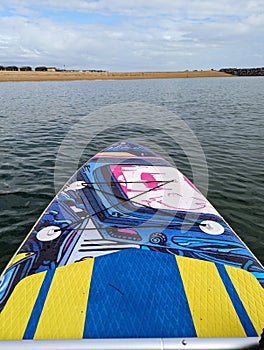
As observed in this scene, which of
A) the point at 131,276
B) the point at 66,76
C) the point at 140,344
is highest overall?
the point at 66,76

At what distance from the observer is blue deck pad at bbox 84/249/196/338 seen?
2781 mm

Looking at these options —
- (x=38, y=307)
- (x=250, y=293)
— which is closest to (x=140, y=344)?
(x=38, y=307)

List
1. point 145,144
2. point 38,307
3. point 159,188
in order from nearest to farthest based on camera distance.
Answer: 1. point 38,307
2. point 159,188
3. point 145,144

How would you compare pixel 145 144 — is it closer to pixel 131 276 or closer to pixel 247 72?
pixel 131 276

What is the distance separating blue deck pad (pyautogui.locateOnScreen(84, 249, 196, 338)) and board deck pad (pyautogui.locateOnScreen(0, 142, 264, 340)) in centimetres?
1

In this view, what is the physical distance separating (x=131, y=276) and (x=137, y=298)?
311mm

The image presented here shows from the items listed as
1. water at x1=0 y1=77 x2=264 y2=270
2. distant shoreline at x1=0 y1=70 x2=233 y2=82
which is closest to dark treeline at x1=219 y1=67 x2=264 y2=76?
distant shoreline at x1=0 y1=70 x2=233 y2=82

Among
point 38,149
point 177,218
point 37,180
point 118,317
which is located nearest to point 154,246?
point 177,218

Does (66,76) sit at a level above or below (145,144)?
above

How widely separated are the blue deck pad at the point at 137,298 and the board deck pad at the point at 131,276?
0.01 meters

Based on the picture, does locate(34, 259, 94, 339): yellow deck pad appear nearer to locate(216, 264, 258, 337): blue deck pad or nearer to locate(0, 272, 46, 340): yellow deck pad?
locate(0, 272, 46, 340): yellow deck pad

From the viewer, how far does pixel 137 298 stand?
10.2ft

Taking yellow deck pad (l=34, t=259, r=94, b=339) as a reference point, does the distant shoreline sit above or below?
above

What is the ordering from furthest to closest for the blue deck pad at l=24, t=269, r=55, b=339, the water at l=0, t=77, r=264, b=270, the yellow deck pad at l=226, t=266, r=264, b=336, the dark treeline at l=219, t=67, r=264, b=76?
the dark treeline at l=219, t=67, r=264, b=76 → the water at l=0, t=77, r=264, b=270 → the yellow deck pad at l=226, t=266, r=264, b=336 → the blue deck pad at l=24, t=269, r=55, b=339
